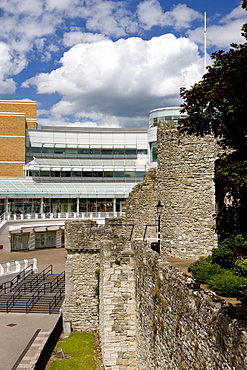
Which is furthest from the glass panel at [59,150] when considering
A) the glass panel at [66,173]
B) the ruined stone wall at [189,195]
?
the ruined stone wall at [189,195]

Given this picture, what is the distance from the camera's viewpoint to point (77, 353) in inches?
588

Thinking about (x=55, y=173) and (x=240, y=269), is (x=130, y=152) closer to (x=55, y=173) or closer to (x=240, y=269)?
(x=55, y=173)

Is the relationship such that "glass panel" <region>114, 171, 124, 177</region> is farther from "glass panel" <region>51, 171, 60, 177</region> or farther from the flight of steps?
the flight of steps

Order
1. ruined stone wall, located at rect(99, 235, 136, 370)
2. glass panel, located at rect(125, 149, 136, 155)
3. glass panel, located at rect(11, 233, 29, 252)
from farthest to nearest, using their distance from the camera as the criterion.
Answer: glass panel, located at rect(125, 149, 136, 155) → glass panel, located at rect(11, 233, 29, 252) → ruined stone wall, located at rect(99, 235, 136, 370)

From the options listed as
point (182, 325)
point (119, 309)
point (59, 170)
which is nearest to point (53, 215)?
point (59, 170)

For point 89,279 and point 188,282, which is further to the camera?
point 89,279

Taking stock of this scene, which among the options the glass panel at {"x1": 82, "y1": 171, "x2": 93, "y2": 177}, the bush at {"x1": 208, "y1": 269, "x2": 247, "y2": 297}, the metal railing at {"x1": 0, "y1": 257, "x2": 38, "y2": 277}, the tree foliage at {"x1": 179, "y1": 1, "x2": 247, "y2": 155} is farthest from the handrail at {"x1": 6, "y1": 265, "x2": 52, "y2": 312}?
the glass panel at {"x1": 82, "y1": 171, "x2": 93, "y2": 177}

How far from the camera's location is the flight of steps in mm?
20172

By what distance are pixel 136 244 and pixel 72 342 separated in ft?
26.5

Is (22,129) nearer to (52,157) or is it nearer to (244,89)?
(52,157)

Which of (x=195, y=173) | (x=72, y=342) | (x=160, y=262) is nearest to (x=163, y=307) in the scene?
(x=160, y=262)

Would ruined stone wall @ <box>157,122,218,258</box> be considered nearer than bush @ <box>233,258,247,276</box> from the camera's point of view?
No

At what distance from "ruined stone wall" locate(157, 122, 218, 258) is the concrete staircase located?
10.3m

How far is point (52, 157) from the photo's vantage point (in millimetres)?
56812
